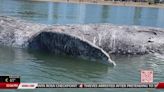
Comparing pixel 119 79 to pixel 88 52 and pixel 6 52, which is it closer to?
pixel 88 52

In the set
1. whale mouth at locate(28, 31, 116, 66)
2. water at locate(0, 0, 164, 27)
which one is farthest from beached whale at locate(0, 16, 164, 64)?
water at locate(0, 0, 164, 27)

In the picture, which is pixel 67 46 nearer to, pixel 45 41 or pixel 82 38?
pixel 82 38

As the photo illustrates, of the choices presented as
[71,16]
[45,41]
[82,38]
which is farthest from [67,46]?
[71,16]

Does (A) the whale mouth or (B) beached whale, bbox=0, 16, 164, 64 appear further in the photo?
(B) beached whale, bbox=0, 16, 164, 64

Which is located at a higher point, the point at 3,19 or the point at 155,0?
the point at 3,19

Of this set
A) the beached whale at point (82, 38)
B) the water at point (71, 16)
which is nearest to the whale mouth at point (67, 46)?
the beached whale at point (82, 38)

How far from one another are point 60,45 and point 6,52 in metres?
2.58

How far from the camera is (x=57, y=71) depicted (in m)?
17.1

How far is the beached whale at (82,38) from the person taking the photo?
792 inches

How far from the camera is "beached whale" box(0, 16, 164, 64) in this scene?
792 inches

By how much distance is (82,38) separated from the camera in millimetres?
20078

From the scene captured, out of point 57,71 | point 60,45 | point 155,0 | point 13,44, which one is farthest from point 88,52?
point 155,0

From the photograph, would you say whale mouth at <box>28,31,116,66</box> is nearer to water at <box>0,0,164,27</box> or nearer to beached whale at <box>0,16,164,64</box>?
beached whale at <box>0,16,164,64</box>

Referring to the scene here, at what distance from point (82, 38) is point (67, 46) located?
833 mm
